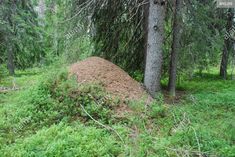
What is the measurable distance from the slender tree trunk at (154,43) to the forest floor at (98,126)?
2.06ft

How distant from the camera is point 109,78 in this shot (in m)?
7.20

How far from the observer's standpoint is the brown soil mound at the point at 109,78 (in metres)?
6.92

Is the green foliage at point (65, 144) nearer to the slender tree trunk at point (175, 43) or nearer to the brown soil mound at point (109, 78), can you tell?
the brown soil mound at point (109, 78)

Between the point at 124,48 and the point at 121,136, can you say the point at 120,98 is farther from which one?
the point at 124,48

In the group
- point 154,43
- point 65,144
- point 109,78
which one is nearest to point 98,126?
point 65,144

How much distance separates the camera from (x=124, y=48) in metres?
9.83

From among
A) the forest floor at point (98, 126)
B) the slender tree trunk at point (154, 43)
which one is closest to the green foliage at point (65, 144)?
the forest floor at point (98, 126)

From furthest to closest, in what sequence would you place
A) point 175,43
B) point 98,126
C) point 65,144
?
point 175,43 < point 98,126 < point 65,144

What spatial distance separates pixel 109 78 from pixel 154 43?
151cm

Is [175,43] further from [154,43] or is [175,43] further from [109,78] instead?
[109,78]

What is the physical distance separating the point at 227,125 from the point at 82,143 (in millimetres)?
2882

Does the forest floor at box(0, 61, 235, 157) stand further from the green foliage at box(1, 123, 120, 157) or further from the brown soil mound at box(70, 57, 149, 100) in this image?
the brown soil mound at box(70, 57, 149, 100)

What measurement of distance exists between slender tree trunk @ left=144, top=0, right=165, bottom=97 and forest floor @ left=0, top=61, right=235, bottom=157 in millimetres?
627

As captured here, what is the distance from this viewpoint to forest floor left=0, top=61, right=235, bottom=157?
4.84 meters
